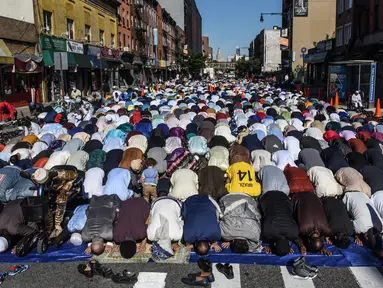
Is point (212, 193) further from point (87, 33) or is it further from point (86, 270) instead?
point (87, 33)

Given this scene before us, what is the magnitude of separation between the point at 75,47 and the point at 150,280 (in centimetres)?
3014

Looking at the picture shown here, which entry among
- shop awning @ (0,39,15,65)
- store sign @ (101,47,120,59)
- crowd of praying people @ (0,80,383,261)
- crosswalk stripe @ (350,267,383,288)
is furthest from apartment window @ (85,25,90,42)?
crosswalk stripe @ (350,267,383,288)

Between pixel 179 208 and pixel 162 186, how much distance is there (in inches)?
65.6

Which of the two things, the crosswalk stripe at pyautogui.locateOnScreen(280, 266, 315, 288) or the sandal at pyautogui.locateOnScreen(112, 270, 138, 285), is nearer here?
the crosswalk stripe at pyautogui.locateOnScreen(280, 266, 315, 288)

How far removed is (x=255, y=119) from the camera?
678 inches

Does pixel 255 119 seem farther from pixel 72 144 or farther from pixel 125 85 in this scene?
pixel 125 85

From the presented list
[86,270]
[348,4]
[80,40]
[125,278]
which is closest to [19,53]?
[80,40]

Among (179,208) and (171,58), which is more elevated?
(171,58)

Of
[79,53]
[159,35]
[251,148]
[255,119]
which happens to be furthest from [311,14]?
[251,148]

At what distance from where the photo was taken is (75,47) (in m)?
33.9

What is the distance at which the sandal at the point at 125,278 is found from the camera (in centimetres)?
678

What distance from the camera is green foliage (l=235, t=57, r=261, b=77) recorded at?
116375 millimetres

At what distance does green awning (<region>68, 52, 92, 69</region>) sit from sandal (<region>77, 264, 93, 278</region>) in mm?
26148

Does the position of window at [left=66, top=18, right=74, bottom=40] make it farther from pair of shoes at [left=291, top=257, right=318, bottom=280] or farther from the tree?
the tree
